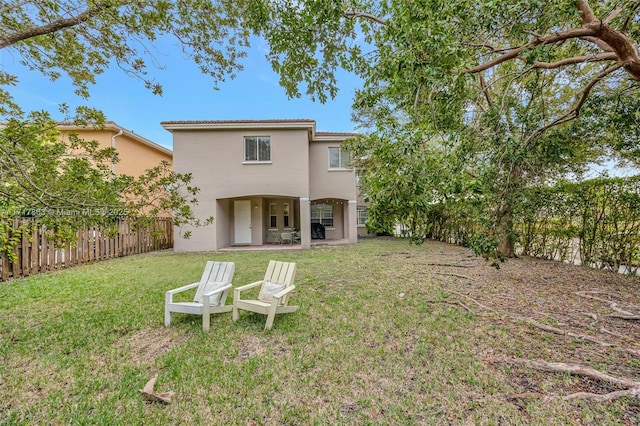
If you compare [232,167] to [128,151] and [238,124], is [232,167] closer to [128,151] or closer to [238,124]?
[238,124]

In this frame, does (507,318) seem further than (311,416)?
Yes

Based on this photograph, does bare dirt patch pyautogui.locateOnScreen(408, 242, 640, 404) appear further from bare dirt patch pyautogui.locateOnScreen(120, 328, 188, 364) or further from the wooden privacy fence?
the wooden privacy fence

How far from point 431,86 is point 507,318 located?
398cm

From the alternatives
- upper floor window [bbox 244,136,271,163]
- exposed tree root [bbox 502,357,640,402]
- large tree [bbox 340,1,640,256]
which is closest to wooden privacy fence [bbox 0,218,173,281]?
large tree [bbox 340,1,640,256]

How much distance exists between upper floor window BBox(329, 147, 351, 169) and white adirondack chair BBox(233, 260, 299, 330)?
11266 mm

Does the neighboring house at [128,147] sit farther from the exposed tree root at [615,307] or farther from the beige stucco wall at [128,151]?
the exposed tree root at [615,307]

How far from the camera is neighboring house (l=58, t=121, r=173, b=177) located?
13750 millimetres

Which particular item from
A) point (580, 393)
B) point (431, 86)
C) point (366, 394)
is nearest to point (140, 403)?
point (366, 394)

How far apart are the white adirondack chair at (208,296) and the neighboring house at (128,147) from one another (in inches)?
428

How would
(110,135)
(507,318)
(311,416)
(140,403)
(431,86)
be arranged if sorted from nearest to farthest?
(311,416) < (140,403) < (431,86) < (507,318) < (110,135)

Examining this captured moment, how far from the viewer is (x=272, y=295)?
16.1ft

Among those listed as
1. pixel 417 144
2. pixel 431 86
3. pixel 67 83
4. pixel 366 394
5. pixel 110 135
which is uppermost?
pixel 110 135

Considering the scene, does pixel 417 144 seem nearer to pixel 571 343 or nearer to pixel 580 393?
pixel 580 393

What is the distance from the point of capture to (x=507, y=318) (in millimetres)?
4672
